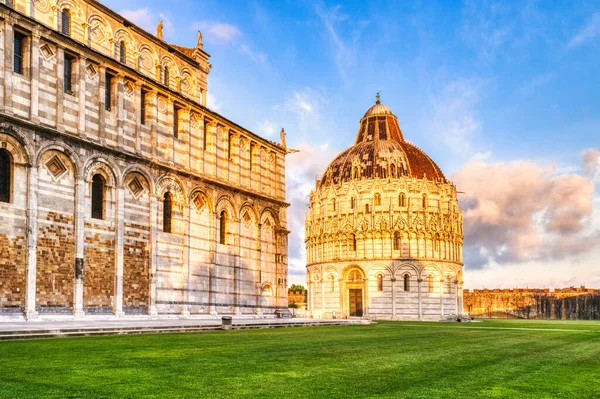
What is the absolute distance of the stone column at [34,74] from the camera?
26594 mm

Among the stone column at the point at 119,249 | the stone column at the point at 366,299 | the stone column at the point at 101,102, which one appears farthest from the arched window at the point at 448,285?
the stone column at the point at 101,102

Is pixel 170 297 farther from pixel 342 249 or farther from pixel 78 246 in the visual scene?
pixel 342 249

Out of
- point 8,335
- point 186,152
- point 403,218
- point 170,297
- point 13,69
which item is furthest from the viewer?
point 403,218

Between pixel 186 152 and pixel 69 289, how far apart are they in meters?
11.8

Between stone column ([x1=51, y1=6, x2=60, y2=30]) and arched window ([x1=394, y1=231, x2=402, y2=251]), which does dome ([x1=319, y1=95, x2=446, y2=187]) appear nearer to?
arched window ([x1=394, y1=231, x2=402, y2=251])

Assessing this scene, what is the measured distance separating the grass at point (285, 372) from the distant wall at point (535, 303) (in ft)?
246

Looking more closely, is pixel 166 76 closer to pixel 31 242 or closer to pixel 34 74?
pixel 34 74

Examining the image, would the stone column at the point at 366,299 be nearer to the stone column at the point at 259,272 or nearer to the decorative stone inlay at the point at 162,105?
the stone column at the point at 259,272

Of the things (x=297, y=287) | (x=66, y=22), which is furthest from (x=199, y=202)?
(x=297, y=287)

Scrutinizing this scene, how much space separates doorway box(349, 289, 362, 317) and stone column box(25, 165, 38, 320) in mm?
60093

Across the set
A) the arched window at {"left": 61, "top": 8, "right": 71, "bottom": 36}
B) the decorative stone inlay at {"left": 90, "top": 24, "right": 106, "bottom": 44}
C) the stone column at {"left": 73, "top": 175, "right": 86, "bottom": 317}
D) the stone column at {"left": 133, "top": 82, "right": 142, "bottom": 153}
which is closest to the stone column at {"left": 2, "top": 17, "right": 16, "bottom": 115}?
the stone column at {"left": 73, "top": 175, "right": 86, "bottom": 317}

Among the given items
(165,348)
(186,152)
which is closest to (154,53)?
(186,152)

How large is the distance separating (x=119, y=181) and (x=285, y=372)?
2197 cm

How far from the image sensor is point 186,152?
36.5 meters
